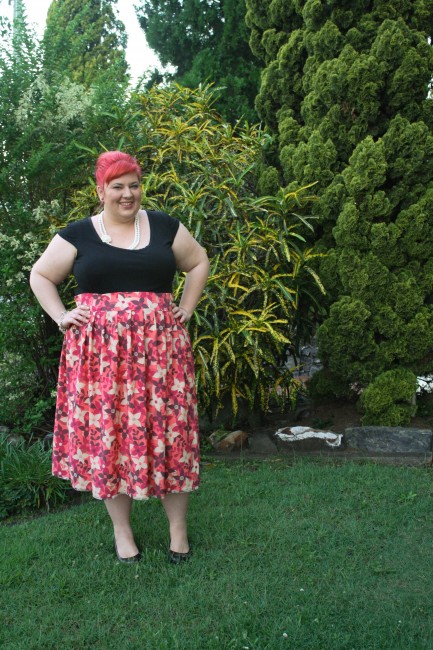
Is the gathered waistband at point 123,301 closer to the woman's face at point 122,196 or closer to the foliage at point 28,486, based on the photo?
the woman's face at point 122,196

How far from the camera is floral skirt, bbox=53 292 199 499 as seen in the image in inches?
116

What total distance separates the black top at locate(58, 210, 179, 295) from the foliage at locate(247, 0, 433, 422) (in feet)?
6.95

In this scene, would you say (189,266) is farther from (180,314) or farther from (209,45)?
(209,45)

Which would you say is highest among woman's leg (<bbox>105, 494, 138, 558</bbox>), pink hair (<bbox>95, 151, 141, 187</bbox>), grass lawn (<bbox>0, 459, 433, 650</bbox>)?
pink hair (<bbox>95, 151, 141, 187</bbox>)

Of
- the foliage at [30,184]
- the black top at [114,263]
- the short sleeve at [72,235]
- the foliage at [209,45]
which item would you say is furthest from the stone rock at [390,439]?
the foliage at [209,45]

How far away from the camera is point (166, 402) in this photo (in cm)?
303

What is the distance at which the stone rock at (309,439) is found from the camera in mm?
4785

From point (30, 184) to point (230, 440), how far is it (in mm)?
2302

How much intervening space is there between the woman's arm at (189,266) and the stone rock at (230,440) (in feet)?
6.35

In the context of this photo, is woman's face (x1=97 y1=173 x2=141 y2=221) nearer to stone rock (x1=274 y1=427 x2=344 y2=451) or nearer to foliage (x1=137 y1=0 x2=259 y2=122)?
stone rock (x1=274 y1=427 x2=344 y2=451)

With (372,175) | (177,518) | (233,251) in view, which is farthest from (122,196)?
(372,175)

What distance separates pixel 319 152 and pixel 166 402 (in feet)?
8.54

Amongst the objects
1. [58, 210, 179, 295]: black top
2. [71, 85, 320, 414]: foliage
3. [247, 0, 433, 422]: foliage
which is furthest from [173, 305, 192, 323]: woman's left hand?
[247, 0, 433, 422]: foliage

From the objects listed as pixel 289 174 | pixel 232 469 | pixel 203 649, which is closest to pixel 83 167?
pixel 289 174
